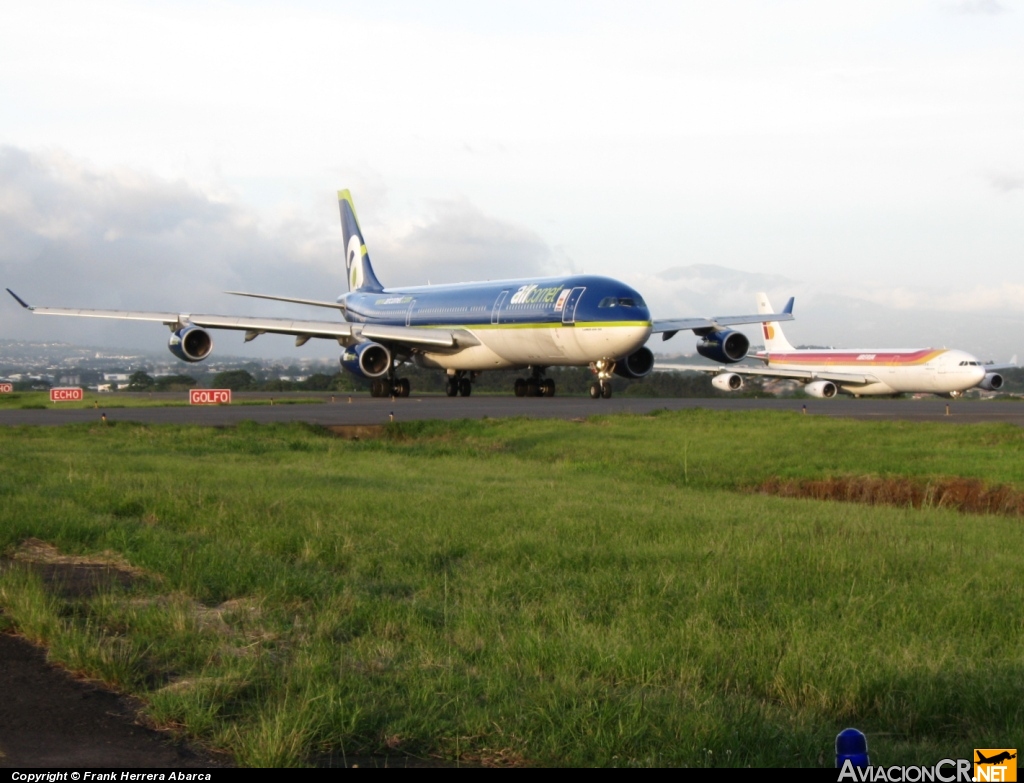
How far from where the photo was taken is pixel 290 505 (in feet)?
36.4

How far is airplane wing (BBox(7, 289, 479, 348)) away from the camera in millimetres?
36094

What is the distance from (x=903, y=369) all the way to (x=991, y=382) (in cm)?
482

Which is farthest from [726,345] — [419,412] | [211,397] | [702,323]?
Result: [211,397]

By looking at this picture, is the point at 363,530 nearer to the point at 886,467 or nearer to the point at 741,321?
the point at 886,467

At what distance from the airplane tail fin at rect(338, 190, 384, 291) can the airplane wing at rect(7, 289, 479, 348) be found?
9109 mm

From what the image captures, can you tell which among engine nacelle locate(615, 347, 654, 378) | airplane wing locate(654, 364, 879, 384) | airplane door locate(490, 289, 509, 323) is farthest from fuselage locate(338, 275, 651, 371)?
airplane wing locate(654, 364, 879, 384)

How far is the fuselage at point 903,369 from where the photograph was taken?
52.9 m

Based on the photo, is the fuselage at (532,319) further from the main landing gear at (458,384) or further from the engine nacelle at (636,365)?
the engine nacelle at (636,365)

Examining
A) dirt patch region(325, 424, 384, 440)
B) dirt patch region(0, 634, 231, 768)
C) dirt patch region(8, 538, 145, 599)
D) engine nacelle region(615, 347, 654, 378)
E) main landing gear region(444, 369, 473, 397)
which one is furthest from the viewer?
main landing gear region(444, 369, 473, 397)

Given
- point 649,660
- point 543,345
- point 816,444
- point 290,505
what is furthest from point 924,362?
point 649,660

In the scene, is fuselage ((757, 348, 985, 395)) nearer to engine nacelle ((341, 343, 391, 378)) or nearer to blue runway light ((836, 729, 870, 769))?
engine nacelle ((341, 343, 391, 378))

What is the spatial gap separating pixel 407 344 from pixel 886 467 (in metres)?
22.8

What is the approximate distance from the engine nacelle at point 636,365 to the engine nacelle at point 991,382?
78.9 ft

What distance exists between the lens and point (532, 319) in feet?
115
